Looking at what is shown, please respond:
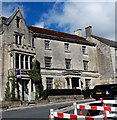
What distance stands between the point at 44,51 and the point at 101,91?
14.4 meters

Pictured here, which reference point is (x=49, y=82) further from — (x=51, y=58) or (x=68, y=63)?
(x=68, y=63)

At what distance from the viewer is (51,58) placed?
2912 cm

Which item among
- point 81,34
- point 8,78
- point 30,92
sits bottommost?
point 30,92

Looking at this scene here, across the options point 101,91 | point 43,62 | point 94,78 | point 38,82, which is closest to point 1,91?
point 38,82

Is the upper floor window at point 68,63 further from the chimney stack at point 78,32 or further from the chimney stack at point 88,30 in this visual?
the chimney stack at point 78,32

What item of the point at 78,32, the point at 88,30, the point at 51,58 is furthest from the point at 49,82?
the point at 78,32

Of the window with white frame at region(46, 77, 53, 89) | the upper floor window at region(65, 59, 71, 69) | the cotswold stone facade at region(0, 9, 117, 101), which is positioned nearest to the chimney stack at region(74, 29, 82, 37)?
the cotswold stone facade at region(0, 9, 117, 101)

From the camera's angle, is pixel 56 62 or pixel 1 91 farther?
pixel 56 62

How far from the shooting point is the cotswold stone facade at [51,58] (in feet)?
77.5

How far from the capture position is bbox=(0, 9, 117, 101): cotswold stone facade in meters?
23.6

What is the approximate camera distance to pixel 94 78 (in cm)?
3425

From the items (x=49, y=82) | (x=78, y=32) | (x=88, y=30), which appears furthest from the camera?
(x=78, y=32)

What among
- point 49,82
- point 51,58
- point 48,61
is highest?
point 51,58

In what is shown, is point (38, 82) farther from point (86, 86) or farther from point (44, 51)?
point (86, 86)
